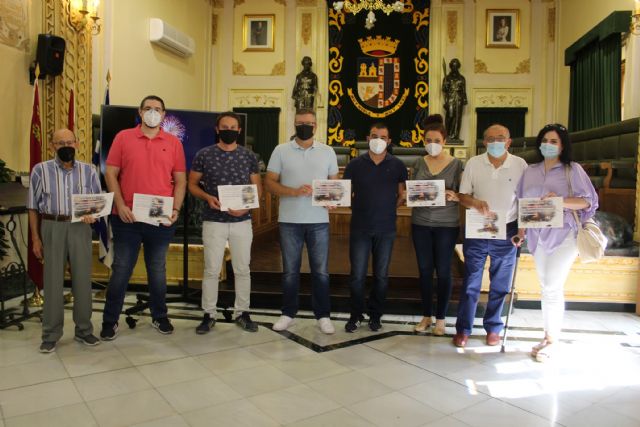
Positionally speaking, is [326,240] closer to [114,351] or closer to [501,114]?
[114,351]

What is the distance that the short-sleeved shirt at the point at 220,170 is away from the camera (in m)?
3.44

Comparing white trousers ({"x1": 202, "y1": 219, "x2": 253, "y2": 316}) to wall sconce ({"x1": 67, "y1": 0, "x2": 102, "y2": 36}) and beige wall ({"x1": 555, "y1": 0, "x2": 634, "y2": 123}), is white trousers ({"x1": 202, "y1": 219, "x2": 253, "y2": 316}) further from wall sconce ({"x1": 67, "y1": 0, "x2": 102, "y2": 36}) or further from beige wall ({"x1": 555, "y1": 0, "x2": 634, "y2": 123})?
beige wall ({"x1": 555, "y1": 0, "x2": 634, "y2": 123})

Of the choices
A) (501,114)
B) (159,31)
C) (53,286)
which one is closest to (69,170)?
(53,286)

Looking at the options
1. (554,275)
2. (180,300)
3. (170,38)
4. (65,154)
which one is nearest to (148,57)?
(170,38)

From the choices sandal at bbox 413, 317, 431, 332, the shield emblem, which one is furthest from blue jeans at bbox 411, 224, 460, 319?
the shield emblem

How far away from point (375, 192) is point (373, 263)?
502mm

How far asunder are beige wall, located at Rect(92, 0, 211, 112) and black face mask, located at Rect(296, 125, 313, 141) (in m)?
3.87

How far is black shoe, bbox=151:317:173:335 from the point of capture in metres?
3.52

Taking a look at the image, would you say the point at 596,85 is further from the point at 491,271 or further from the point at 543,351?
the point at 543,351

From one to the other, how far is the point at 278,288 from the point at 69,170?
6.49 feet

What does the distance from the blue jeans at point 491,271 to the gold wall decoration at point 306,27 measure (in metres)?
8.03

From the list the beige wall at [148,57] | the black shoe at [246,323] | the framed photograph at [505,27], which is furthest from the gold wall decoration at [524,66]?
the black shoe at [246,323]

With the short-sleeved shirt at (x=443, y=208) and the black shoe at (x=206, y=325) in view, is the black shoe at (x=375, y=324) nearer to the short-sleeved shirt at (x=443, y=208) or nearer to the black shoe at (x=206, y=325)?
the short-sleeved shirt at (x=443, y=208)

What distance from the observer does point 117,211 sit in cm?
328
